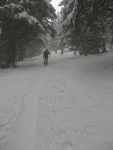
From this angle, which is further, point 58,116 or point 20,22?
point 20,22

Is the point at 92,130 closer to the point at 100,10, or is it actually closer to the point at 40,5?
the point at 100,10

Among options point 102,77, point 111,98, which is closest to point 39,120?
point 111,98

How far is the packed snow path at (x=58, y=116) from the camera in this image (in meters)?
5.42

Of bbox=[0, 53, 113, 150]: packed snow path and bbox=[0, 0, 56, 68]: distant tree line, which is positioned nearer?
bbox=[0, 53, 113, 150]: packed snow path

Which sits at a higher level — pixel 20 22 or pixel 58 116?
pixel 20 22

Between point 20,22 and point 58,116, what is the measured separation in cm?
1319

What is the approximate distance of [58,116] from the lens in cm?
691

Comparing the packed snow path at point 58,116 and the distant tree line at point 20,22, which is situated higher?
the distant tree line at point 20,22

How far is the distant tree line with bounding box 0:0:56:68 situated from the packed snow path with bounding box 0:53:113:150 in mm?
8444

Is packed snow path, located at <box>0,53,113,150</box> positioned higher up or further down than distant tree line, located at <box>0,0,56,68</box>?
further down

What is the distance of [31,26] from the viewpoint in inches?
728

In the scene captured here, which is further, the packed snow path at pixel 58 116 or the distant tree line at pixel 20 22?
the distant tree line at pixel 20 22

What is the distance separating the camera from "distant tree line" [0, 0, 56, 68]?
674 inches

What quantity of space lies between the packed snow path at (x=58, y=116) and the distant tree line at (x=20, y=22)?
8444 mm
